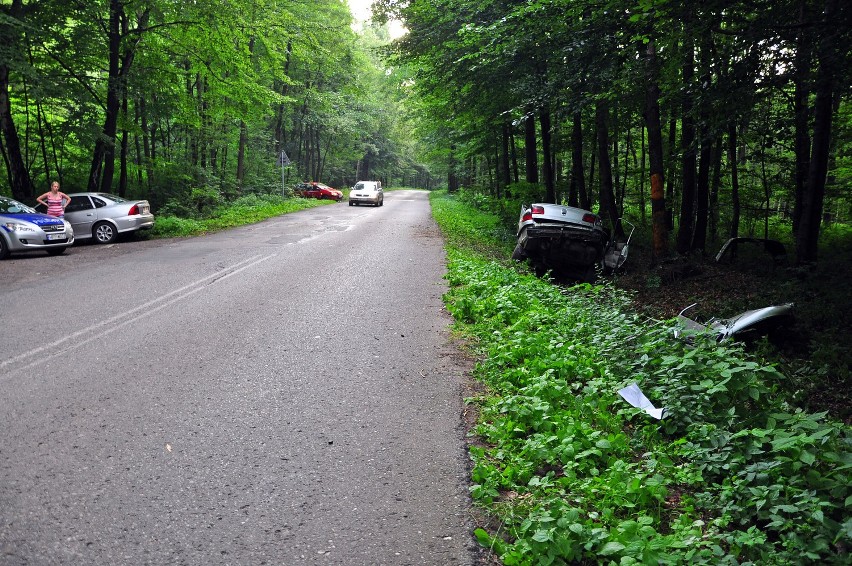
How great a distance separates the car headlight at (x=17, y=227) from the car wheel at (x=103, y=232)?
259 cm

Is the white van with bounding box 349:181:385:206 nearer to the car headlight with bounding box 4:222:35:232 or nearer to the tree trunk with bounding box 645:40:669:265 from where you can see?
the car headlight with bounding box 4:222:35:232

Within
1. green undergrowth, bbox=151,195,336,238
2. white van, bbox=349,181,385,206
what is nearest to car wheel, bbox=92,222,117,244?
green undergrowth, bbox=151,195,336,238

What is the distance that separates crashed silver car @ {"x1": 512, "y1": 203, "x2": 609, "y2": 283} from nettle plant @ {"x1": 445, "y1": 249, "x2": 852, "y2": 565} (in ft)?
20.4

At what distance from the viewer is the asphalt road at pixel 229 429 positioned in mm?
2900

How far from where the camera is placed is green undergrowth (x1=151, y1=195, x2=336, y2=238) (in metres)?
17.2

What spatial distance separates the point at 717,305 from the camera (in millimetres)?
9875

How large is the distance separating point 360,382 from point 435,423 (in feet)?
3.54

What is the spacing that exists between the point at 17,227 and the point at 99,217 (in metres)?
2.76

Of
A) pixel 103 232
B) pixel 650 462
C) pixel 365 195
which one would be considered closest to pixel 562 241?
pixel 650 462

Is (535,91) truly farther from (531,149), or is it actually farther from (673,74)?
(531,149)

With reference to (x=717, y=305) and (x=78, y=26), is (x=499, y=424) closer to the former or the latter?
(x=717, y=305)

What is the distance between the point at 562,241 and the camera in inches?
460

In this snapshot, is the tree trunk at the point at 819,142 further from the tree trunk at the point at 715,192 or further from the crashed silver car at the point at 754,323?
the tree trunk at the point at 715,192

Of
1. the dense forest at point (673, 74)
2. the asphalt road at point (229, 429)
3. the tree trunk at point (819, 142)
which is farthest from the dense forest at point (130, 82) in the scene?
the tree trunk at point (819, 142)
